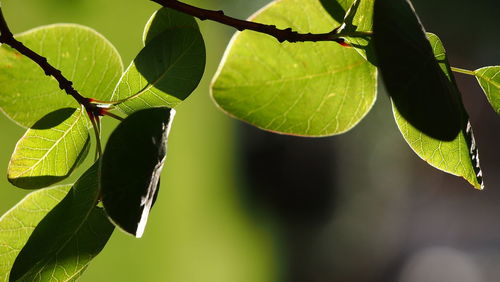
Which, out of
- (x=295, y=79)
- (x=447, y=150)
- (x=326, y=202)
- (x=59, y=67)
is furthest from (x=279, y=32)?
(x=326, y=202)

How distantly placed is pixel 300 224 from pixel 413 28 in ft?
17.5

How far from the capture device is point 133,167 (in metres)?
0.33

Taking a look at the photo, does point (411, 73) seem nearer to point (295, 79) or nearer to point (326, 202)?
point (295, 79)

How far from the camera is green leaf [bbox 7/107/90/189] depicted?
465 mm

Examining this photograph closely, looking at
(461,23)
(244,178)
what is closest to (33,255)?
(244,178)

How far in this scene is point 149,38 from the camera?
47 centimetres

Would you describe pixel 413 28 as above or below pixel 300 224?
above

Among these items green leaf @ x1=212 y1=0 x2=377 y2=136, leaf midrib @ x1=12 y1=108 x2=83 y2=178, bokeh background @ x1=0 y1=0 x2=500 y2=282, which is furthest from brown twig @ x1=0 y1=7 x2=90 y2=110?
bokeh background @ x1=0 y1=0 x2=500 y2=282

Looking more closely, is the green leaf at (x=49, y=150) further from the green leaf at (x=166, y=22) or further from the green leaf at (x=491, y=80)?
the green leaf at (x=491, y=80)

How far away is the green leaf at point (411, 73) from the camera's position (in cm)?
29

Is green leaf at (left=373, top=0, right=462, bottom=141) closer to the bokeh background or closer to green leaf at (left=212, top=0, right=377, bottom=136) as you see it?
green leaf at (left=212, top=0, right=377, bottom=136)

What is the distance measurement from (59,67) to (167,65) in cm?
14

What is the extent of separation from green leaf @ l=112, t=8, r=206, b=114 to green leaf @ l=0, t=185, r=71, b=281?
0.10 metres

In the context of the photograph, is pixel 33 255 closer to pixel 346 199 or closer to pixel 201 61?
pixel 201 61
